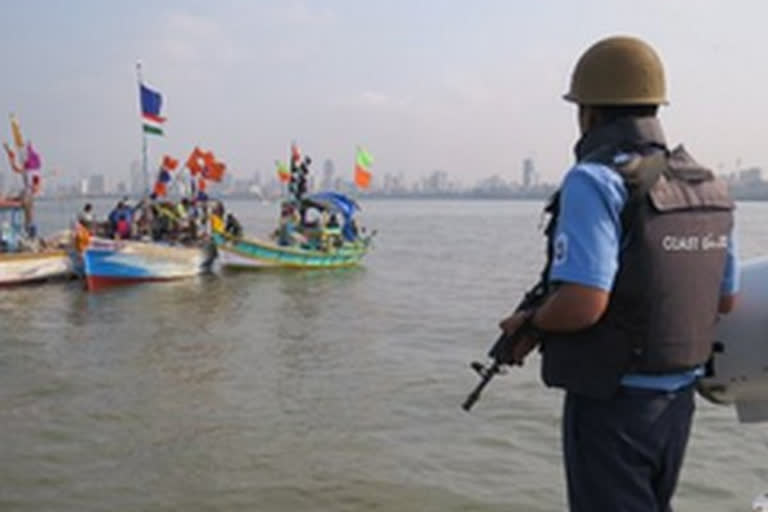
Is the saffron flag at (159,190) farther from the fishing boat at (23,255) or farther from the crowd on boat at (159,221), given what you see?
the fishing boat at (23,255)

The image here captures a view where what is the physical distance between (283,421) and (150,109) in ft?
55.4

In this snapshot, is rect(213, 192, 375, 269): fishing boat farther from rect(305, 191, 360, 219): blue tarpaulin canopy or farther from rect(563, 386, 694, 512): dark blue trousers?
rect(563, 386, 694, 512): dark blue trousers

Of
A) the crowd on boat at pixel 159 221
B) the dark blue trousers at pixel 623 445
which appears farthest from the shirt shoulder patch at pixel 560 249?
the crowd on boat at pixel 159 221

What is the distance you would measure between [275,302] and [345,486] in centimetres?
Answer: 1195

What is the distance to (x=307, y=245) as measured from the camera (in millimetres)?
24844

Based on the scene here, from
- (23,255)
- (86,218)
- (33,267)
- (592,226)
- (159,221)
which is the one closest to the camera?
(592,226)

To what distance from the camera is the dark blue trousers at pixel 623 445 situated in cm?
223

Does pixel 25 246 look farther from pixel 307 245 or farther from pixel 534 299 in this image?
pixel 534 299

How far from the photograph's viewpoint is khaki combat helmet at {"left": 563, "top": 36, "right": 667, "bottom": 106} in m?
2.28

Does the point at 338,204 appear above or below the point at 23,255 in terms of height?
above

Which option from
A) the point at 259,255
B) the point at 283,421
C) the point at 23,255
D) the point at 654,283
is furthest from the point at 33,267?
the point at 654,283

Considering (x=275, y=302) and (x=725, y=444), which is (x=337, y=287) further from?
(x=725, y=444)

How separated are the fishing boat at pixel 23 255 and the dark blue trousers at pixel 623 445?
63.0 ft

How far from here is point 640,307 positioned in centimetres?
215
